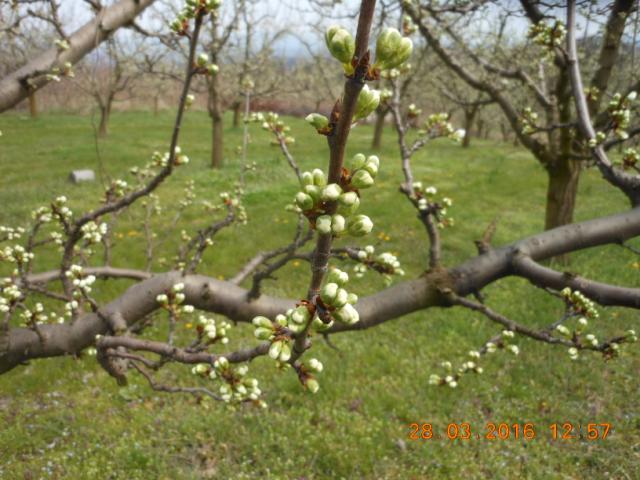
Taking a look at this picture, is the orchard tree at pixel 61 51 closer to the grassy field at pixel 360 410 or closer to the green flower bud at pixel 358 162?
the grassy field at pixel 360 410

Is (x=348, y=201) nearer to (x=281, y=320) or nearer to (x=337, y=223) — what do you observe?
(x=337, y=223)

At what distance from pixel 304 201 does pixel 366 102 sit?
0.75ft

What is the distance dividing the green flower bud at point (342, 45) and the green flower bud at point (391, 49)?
0.06 meters

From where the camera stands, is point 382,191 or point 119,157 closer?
point 382,191

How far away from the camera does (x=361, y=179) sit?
89 cm

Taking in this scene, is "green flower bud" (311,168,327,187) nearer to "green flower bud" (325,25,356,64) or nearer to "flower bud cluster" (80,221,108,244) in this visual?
"green flower bud" (325,25,356,64)

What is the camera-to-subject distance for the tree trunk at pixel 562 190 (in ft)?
27.0

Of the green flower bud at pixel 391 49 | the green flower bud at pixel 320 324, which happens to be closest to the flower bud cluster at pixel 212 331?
the green flower bud at pixel 320 324

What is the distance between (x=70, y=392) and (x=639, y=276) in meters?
9.34

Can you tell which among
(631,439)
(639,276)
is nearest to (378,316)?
(631,439)

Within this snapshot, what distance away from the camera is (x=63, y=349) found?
3018mm

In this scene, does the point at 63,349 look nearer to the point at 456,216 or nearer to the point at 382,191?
the point at 456,216

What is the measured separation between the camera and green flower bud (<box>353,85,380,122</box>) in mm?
847
